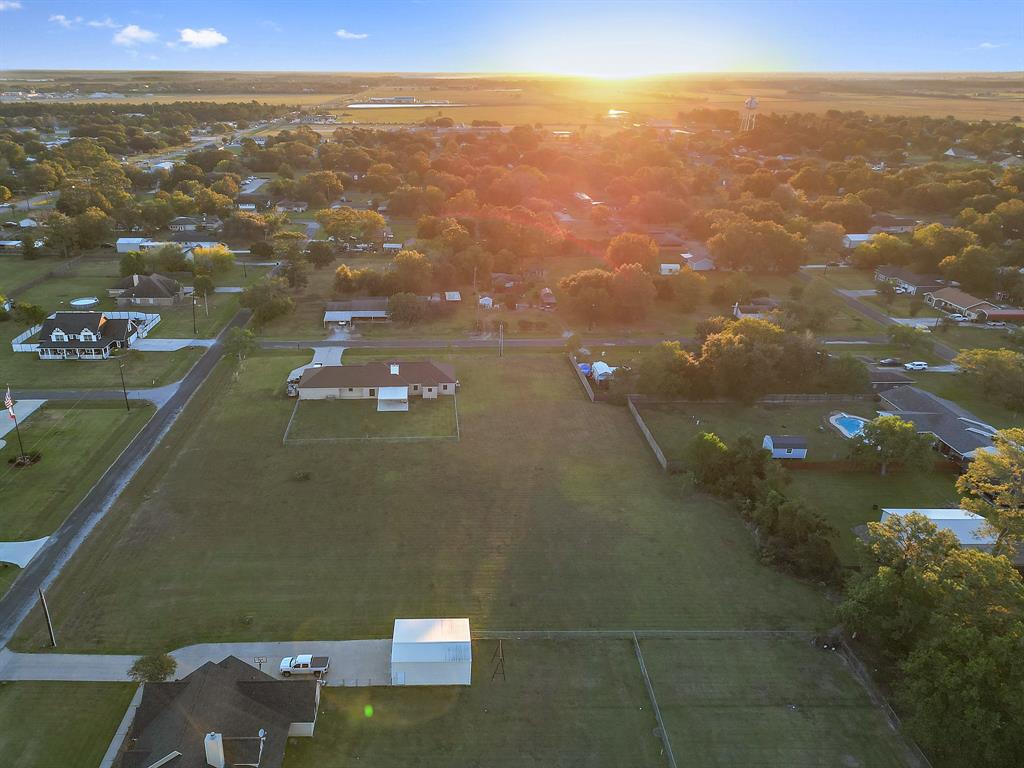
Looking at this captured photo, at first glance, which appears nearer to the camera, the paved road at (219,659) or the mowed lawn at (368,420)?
the paved road at (219,659)

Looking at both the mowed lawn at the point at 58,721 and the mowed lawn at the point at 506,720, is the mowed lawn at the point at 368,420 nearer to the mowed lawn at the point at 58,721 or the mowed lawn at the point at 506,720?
the mowed lawn at the point at 506,720

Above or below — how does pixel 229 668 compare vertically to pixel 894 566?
below

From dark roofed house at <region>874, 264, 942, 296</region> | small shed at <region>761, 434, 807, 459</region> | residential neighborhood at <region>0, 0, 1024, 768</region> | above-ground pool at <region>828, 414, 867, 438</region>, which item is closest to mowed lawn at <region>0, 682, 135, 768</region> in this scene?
residential neighborhood at <region>0, 0, 1024, 768</region>

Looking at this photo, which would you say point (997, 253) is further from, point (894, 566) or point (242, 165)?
point (242, 165)

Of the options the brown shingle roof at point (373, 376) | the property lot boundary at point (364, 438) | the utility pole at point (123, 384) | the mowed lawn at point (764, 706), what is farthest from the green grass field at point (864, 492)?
the utility pole at point (123, 384)

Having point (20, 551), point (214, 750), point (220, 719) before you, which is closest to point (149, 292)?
point (20, 551)

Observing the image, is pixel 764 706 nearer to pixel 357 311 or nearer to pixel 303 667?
pixel 303 667

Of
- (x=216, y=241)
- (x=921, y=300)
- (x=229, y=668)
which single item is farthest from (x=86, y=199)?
(x=921, y=300)
